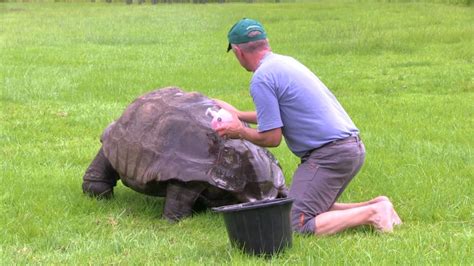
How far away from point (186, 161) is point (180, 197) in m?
0.30

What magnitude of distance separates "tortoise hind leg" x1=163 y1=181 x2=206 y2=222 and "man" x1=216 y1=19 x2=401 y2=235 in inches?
27.2

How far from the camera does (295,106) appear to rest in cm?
480

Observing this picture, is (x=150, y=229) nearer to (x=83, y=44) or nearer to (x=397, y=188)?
(x=397, y=188)

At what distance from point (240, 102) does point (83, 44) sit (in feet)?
33.7

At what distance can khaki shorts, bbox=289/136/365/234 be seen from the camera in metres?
4.85

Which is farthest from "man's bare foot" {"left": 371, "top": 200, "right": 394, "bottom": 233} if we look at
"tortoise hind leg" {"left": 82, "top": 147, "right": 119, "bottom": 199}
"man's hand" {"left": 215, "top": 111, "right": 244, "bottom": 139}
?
"tortoise hind leg" {"left": 82, "top": 147, "right": 119, "bottom": 199}

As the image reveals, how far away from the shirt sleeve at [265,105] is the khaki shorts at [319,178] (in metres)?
0.45

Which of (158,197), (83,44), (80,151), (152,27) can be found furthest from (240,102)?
(152,27)

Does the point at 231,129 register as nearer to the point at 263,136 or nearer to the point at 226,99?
the point at 263,136

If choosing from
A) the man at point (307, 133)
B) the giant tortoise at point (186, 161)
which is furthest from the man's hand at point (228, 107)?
the man at point (307, 133)

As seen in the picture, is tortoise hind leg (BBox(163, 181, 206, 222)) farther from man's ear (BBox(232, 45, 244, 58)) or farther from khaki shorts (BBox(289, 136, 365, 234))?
man's ear (BBox(232, 45, 244, 58))

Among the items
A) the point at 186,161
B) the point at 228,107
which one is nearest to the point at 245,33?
the point at 228,107

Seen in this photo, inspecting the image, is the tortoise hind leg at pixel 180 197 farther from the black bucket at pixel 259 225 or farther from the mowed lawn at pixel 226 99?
the black bucket at pixel 259 225

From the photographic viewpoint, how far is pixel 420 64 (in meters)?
15.0
